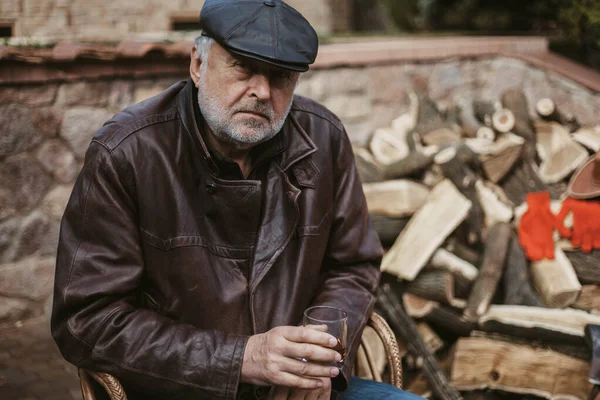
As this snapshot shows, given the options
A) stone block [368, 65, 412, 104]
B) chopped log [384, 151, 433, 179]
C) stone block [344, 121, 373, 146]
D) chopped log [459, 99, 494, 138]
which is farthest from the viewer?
stone block [368, 65, 412, 104]

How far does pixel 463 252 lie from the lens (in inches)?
157

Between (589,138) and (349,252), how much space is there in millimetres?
3083

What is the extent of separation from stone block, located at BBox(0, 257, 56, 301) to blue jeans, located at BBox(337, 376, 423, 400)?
2.24 m

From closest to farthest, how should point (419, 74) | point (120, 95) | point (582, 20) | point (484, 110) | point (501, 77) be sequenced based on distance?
point (120, 95) → point (484, 110) → point (419, 74) → point (501, 77) → point (582, 20)

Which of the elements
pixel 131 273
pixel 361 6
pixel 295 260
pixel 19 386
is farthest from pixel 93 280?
pixel 361 6

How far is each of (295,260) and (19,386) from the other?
6.30ft

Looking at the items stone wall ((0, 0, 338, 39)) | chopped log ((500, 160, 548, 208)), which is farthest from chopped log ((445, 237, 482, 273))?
stone wall ((0, 0, 338, 39))

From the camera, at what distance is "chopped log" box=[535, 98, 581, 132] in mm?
5312

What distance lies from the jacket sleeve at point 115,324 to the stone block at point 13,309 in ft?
6.53

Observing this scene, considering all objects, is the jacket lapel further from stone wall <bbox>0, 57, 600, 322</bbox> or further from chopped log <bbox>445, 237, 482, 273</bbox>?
stone wall <bbox>0, 57, 600, 322</bbox>

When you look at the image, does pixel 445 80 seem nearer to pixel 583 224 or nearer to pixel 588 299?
pixel 583 224

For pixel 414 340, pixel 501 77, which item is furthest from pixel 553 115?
pixel 414 340

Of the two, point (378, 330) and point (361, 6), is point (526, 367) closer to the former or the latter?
point (378, 330)

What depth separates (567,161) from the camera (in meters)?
4.76
